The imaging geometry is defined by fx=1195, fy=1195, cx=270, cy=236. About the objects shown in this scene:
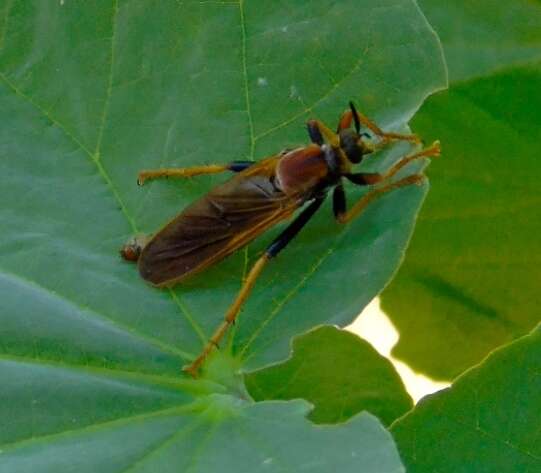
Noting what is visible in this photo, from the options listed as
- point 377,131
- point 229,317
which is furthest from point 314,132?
point 229,317

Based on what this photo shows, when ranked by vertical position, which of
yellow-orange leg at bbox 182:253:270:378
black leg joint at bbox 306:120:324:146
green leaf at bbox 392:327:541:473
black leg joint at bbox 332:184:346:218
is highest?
black leg joint at bbox 306:120:324:146

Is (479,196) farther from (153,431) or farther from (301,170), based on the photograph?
(153,431)

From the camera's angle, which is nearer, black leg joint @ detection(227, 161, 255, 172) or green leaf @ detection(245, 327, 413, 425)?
black leg joint @ detection(227, 161, 255, 172)

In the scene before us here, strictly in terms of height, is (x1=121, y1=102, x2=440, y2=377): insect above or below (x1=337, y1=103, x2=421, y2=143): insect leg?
below

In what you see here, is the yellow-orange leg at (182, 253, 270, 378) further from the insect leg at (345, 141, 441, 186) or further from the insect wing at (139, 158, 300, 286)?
the insect leg at (345, 141, 441, 186)

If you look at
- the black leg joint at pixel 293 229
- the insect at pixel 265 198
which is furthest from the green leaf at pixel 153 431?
the black leg joint at pixel 293 229

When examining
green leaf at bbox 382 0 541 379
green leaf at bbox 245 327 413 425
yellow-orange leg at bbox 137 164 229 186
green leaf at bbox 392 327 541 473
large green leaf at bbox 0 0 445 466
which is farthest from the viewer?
green leaf at bbox 382 0 541 379

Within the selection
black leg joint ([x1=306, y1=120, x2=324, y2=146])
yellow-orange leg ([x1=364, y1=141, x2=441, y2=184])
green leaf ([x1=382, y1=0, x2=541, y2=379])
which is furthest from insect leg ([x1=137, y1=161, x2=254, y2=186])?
green leaf ([x1=382, y1=0, x2=541, y2=379])
